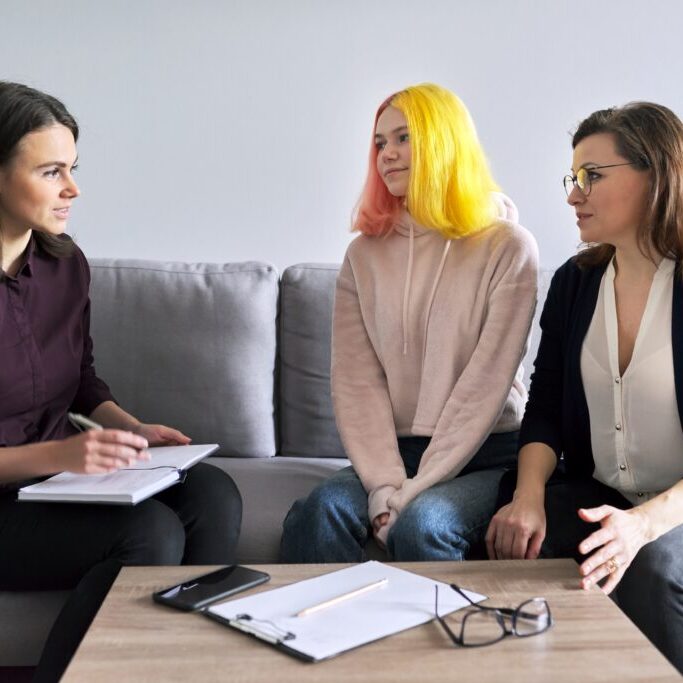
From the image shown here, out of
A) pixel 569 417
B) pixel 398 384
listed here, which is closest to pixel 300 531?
pixel 398 384

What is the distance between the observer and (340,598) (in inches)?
48.7

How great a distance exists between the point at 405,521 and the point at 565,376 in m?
0.39

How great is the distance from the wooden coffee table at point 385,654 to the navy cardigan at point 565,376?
0.54 m

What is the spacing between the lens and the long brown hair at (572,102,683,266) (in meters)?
1.69

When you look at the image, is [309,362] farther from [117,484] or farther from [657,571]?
[657,571]

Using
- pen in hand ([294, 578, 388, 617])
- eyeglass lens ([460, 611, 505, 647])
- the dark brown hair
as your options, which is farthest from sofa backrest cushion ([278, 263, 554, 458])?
eyeglass lens ([460, 611, 505, 647])

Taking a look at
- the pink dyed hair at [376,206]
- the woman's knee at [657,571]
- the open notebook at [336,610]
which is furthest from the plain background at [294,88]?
the open notebook at [336,610]

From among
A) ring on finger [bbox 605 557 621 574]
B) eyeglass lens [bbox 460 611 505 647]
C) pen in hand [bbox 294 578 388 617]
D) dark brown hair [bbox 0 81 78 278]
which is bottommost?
ring on finger [bbox 605 557 621 574]

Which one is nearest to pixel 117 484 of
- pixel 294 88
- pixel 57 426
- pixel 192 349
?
pixel 57 426

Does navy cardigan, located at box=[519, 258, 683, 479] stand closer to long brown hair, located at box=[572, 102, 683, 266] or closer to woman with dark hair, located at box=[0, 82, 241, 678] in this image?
long brown hair, located at box=[572, 102, 683, 266]

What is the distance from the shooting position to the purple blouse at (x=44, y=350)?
182cm

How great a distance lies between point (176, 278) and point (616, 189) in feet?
3.57

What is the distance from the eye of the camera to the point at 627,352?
1.74 meters

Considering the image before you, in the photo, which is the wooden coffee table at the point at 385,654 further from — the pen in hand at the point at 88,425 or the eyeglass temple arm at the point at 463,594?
the pen in hand at the point at 88,425
